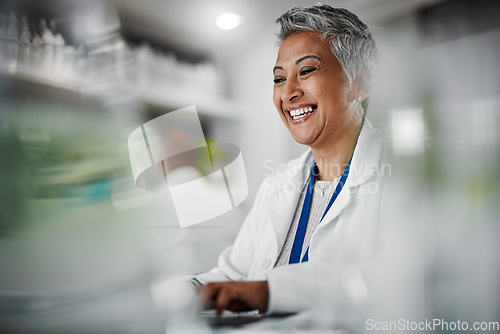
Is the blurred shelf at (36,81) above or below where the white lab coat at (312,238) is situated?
above

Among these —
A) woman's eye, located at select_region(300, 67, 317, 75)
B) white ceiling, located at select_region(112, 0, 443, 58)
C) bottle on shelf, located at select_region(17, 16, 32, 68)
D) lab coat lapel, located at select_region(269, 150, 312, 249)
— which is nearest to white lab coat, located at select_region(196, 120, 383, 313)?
lab coat lapel, located at select_region(269, 150, 312, 249)

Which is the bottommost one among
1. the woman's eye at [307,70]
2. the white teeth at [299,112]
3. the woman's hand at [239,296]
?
the woman's hand at [239,296]

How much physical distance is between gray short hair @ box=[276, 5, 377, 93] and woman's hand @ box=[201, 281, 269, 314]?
25.1 inches

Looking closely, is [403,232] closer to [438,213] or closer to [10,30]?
[438,213]

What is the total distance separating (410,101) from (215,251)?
0.74 m

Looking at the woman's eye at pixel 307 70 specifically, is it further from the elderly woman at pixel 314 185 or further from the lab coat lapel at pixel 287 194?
the lab coat lapel at pixel 287 194

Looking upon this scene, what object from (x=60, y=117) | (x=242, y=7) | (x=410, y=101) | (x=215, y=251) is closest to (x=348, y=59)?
(x=410, y=101)

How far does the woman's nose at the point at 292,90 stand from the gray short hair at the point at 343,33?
0.42ft

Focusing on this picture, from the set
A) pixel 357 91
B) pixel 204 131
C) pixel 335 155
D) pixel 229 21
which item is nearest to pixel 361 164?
pixel 335 155

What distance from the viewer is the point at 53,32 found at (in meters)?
1.40

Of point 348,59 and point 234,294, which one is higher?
point 348,59

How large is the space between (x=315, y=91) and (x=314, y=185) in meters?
0.27

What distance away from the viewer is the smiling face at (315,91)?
4.11 ft

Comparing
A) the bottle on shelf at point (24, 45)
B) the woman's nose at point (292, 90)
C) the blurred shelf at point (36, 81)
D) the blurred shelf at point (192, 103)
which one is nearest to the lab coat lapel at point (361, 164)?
the woman's nose at point (292, 90)
